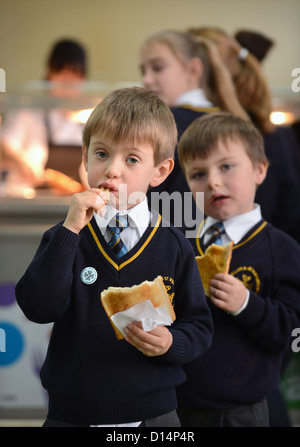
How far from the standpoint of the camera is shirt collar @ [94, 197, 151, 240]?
102cm

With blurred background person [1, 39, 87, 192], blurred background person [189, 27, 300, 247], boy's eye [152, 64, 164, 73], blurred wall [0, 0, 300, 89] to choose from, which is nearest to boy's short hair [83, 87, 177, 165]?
boy's eye [152, 64, 164, 73]

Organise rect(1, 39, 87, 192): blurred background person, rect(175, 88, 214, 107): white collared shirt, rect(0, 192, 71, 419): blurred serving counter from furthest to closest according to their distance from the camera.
Answer: rect(1, 39, 87, 192): blurred background person → rect(0, 192, 71, 419): blurred serving counter → rect(175, 88, 214, 107): white collared shirt

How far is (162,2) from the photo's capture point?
666 cm

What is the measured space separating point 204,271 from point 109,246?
231mm

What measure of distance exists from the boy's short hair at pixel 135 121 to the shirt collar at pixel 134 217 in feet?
0.29

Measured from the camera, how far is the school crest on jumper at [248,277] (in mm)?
1218

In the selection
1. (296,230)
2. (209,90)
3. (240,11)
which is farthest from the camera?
(240,11)

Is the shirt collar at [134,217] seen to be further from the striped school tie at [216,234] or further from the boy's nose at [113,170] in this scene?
the striped school tie at [216,234]

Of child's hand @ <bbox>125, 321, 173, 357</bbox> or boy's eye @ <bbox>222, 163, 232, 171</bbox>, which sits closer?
child's hand @ <bbox>125, 321, 173, 357</bbox>

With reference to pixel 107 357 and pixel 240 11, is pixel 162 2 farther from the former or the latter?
pixel 107 357

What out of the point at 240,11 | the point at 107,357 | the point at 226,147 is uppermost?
the point at 240,11

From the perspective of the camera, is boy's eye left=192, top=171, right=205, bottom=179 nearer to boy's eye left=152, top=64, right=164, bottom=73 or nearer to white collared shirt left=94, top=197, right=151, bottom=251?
white collared shirt left=94, top=197, right=151, bottom=251
